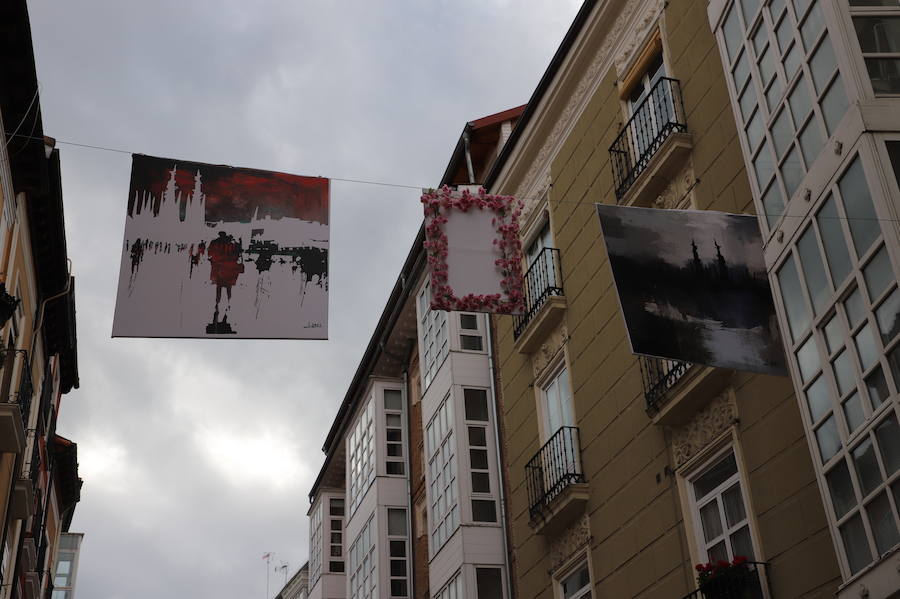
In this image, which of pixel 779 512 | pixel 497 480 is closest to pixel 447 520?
pixel 497 480

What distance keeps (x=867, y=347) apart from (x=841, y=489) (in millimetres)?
1267

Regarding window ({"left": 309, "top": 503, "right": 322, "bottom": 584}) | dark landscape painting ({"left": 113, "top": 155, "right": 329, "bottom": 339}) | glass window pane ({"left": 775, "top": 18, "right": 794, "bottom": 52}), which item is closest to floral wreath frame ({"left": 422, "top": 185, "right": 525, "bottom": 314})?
dark landscape painting ({"left": 113, "top": 155, "right": 329, "bottom": 339})

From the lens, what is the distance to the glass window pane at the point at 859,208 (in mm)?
8633

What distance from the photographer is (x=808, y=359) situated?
969 centimetres

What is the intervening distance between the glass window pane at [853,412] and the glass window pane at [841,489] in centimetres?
34

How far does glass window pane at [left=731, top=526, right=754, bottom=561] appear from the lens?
38.6ft

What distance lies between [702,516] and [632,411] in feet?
7.11

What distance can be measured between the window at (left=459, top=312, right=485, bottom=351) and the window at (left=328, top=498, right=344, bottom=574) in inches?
589

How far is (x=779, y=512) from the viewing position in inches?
438

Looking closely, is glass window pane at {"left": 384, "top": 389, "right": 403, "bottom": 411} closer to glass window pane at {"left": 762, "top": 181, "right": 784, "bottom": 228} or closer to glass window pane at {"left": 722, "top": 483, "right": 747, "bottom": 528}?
glass window pane at {"left": 722, "top": 483, "right": 747, "bottom": 528}

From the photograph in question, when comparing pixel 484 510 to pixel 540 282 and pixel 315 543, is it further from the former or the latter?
pixel 315 543

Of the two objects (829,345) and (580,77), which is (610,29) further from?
(829,345)

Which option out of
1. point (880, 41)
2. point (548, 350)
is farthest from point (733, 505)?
point (548, 350)


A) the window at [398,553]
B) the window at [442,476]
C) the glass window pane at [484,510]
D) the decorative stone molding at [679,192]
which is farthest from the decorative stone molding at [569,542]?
the window at [398,553]
